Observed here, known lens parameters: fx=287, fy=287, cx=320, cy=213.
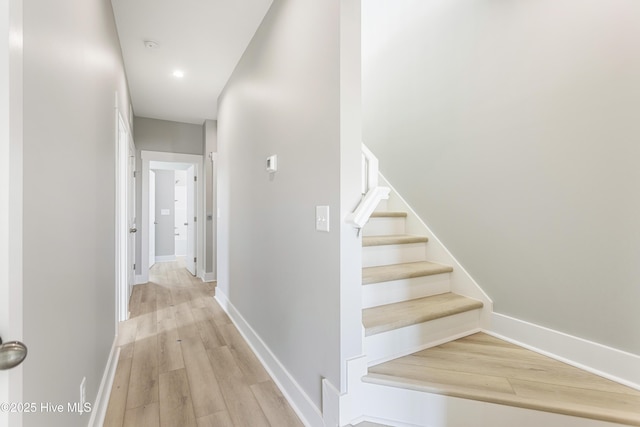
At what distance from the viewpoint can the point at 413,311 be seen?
1.76 m

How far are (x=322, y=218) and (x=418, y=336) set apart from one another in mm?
932

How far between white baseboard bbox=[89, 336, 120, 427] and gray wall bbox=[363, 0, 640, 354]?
7.91ft

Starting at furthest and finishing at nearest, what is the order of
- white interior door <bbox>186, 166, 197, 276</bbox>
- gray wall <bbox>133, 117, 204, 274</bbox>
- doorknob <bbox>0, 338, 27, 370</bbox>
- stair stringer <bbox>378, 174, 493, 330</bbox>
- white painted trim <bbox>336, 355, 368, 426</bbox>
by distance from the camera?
white interior door <bbox>186, 166, 197, 276</bbox> < gray wall <bbox>133, 117, 204, 274</bbox> < stair stringer <bbox>378, 174, 493, 330</bbox> < white painted trim <bbox>336, 355, 368, 426</bbox> < doorknob <bbox>0, 338, 27, 370</bbox>

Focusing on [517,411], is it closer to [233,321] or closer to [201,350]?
[201,350]

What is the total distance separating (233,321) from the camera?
301cm

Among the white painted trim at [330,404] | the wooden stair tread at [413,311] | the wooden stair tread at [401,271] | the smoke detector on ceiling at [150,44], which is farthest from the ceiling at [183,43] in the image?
the white painted trim at [330,404]

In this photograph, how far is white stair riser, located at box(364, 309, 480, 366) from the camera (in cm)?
155

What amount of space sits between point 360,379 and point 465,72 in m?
2.12

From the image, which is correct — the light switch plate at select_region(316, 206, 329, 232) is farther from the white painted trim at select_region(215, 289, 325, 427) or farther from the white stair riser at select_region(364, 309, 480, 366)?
the white painted trim at select_region(215, 289, 325, 427)

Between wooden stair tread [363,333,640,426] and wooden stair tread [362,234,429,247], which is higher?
wooden stair tread [362,234,429,247]

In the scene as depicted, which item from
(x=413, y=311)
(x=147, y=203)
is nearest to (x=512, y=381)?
(x=413, y=311)

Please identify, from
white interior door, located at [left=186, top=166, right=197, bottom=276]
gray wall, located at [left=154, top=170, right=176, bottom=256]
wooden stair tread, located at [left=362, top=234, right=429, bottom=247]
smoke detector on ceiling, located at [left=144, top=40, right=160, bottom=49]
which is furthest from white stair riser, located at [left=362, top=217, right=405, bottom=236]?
gray wall, located at [left=154, top=170, right=176, bottom=256]

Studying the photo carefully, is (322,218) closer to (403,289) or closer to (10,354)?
(403,289)

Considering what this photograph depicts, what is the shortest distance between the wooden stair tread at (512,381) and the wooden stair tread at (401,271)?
1.51ft
